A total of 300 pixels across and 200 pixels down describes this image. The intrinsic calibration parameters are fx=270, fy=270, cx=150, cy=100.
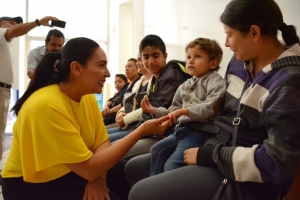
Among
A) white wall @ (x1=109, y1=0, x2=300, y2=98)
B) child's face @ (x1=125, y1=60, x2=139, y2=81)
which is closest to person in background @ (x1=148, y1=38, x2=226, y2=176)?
white wall @ (x1=109, y1=0, x2=300, y2=98)

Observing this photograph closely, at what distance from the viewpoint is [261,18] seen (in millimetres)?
913

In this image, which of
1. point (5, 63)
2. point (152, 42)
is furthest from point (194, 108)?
point (5, 63)

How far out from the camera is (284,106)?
781mm

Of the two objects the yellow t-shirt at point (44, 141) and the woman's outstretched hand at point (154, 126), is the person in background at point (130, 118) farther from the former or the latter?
the yellow t-shirt at point (44, 141)

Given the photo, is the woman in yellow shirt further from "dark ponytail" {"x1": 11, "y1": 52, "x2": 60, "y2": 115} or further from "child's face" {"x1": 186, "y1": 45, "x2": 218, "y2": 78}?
"child's face" {"x1": 186, "y1": 45, "x2": 218, "y2": 78}

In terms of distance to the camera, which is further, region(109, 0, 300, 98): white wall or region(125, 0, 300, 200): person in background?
region(109, 0, 300, 98): white wall

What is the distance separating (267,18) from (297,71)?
0.73 ft

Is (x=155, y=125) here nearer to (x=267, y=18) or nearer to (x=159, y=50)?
(x=267, y=18)

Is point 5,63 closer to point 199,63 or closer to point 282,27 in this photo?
point 199,63

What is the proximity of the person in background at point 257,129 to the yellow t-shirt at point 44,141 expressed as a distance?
31 centimetres

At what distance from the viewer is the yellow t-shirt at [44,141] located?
1043 mm

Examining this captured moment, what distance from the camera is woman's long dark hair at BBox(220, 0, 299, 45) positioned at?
35.9 inches

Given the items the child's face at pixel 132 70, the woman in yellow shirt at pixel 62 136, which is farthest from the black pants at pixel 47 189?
the child's face at pixel 132 70

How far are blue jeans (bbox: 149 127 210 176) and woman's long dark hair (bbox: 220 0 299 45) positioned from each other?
52 cm
